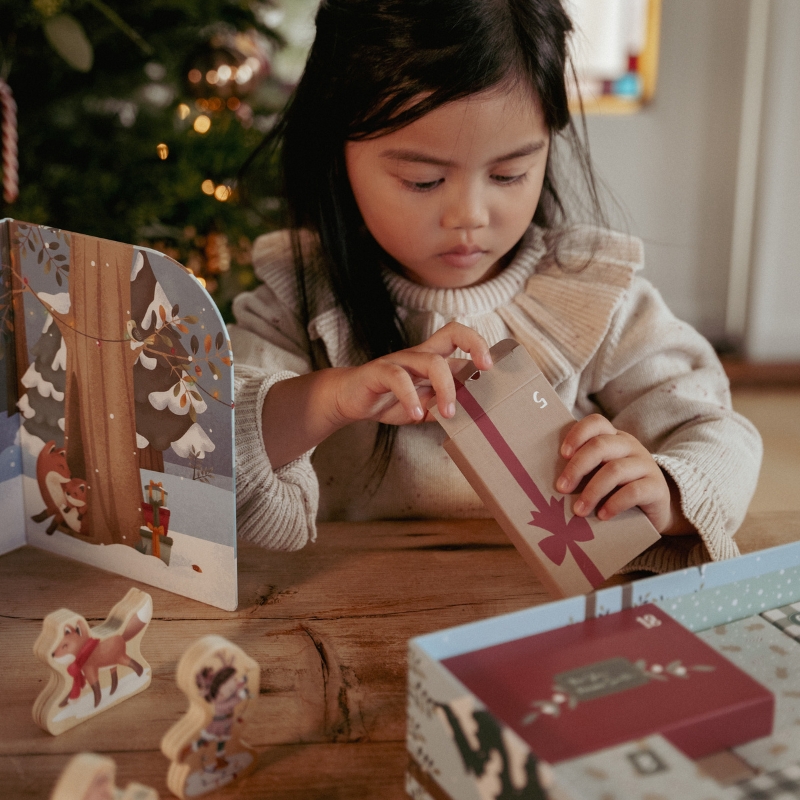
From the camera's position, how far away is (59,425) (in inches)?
28.9

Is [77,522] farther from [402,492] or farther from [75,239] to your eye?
[402,492]

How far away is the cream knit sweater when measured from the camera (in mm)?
868

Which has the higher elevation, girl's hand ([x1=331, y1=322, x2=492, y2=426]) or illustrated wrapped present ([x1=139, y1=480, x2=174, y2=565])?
girl's hand ([x1=331, y1=322, x2=492, y2=426])

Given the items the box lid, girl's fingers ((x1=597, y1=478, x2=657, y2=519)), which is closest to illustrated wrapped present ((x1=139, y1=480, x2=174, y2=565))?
the box lid

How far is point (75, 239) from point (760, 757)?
22.7 inches

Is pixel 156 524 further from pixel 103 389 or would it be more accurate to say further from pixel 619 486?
pixel 619 486

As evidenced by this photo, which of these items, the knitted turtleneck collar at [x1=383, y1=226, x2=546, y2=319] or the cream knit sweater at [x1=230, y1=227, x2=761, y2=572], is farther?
the knitted turtleneck collar at [x1=383, y1=226, x2=546, y2=319]

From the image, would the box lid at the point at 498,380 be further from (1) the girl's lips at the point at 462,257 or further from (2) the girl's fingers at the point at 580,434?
(1) the girl's lips at the point at 462,257

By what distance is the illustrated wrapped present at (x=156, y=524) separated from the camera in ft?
2.26

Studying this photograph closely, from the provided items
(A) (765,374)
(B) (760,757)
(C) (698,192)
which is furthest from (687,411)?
(C) (698,192)

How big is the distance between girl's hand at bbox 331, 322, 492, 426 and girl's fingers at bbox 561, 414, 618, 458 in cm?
8

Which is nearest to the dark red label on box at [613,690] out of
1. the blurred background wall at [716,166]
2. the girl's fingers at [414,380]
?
the girl's fingers at [414,380]

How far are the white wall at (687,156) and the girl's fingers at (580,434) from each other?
1908 mm

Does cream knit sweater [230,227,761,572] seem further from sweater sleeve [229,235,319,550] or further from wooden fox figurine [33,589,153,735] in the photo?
wooden fox figurine [33,589,153,735]
